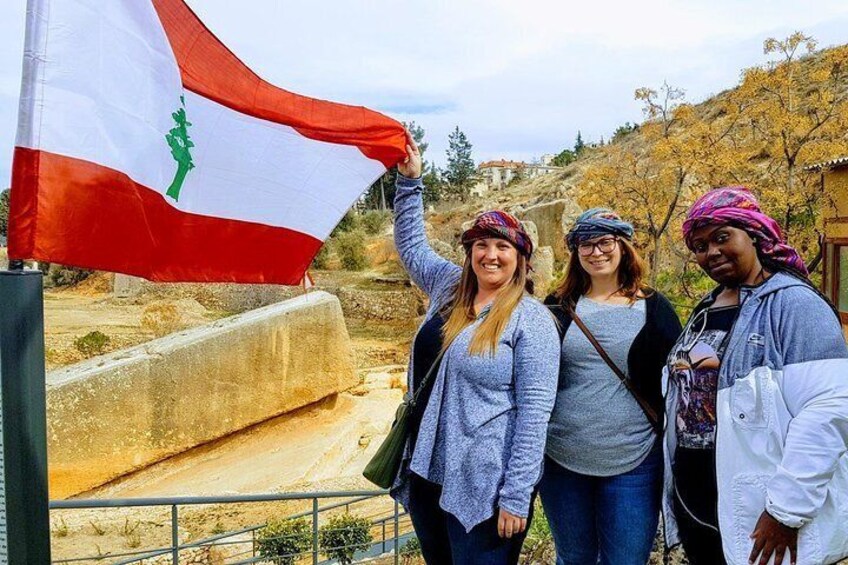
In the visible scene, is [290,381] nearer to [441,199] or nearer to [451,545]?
[451,545]

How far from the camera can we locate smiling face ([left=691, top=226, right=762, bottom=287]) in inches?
72.3

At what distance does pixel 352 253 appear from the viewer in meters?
29.0

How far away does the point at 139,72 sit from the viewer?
6.95 feet

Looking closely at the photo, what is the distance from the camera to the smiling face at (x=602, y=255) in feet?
7.48

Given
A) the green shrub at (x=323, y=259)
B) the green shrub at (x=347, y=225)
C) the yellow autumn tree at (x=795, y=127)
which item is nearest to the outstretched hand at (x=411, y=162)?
the yellow autumn tree at (x=795, y=127)

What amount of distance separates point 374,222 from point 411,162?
34995mm

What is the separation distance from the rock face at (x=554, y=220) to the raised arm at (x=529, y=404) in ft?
67.3

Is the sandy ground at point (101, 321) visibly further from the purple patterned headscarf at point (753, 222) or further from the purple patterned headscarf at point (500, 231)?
the purple patterned headscarf at point (753, 222)

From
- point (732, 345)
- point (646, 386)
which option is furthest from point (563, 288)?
point (732, 345)

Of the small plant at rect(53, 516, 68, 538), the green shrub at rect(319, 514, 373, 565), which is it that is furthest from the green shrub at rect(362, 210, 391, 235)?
the green shrub at rect(319, 514, 373, 565)

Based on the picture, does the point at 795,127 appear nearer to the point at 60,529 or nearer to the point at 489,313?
the point at 489,313

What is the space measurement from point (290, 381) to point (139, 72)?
9350mm

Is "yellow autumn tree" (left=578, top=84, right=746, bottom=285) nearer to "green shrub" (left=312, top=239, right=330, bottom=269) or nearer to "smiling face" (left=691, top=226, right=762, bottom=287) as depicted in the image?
"smiling face" (left=691, top=226, right=762, bottom=287)

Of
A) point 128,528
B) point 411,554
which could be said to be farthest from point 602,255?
point 128,528
